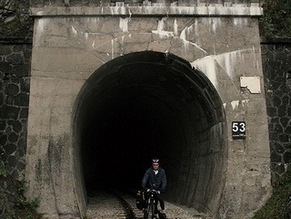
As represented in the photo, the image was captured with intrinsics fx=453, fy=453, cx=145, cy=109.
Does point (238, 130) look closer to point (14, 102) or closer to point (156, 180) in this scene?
point (156, 180)

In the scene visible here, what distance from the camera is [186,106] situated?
46.2ft

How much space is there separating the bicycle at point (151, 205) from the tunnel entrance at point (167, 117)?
1697 mm

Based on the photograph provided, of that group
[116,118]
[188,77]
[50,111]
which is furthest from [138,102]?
[50,111]

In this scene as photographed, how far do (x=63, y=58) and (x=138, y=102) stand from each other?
20.9 ft

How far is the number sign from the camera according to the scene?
1134cm

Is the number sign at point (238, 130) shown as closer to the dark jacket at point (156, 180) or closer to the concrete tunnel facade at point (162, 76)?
the concrete tunnel facade at point (162, 76)

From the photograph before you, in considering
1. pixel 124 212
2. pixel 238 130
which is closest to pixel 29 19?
pixel 124 212

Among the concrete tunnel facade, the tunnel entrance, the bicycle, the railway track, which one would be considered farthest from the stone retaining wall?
the bicycle

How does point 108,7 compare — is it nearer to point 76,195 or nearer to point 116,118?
point 76,195

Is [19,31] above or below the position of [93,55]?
above

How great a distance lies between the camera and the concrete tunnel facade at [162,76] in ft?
35.9

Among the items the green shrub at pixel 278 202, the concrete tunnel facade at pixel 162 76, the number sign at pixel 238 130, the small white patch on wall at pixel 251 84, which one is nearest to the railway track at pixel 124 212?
the concrete tunnel facade at pixel 162 76

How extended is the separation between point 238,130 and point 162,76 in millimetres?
3072

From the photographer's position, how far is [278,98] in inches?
482
